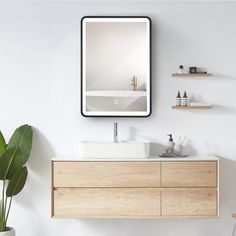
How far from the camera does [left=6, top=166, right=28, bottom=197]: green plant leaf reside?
4254mm

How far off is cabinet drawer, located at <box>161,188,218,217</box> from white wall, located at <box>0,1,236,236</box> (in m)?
0.38

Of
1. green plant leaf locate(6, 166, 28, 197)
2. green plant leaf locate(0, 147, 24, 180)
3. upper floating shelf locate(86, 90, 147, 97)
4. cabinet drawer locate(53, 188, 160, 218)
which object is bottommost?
cabinet drawer locate(53, 188, 160, 218)

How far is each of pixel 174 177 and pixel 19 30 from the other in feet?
6.20

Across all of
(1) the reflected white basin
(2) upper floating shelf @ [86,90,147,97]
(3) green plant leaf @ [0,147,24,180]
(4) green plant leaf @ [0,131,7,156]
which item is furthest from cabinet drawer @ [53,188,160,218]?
(2) upper floating shelf @ [86,90,147,97]

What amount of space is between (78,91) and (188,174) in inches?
48.3

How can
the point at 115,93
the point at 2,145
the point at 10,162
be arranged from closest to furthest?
the point at 10,162
the point at 2,145
the point at 115,93

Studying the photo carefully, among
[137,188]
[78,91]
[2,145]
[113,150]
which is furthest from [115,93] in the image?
[2,145]

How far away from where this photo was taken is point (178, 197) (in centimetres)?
420

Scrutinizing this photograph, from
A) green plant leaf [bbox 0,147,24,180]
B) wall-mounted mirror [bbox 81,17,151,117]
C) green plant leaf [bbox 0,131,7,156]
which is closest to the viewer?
green plant leaf [bbox 0,147,24,180]

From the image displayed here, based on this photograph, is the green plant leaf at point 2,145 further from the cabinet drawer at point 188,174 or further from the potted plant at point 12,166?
the cabinet drawer at point 188,174

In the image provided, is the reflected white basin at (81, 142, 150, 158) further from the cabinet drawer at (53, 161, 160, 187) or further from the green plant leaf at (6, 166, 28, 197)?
the green plant leaf at (6, 166, 28, 197)

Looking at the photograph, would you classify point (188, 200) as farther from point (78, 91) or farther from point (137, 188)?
point (78, 91)

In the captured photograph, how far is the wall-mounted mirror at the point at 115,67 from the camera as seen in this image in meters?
4.50

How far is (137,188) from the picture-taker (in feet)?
13.8
